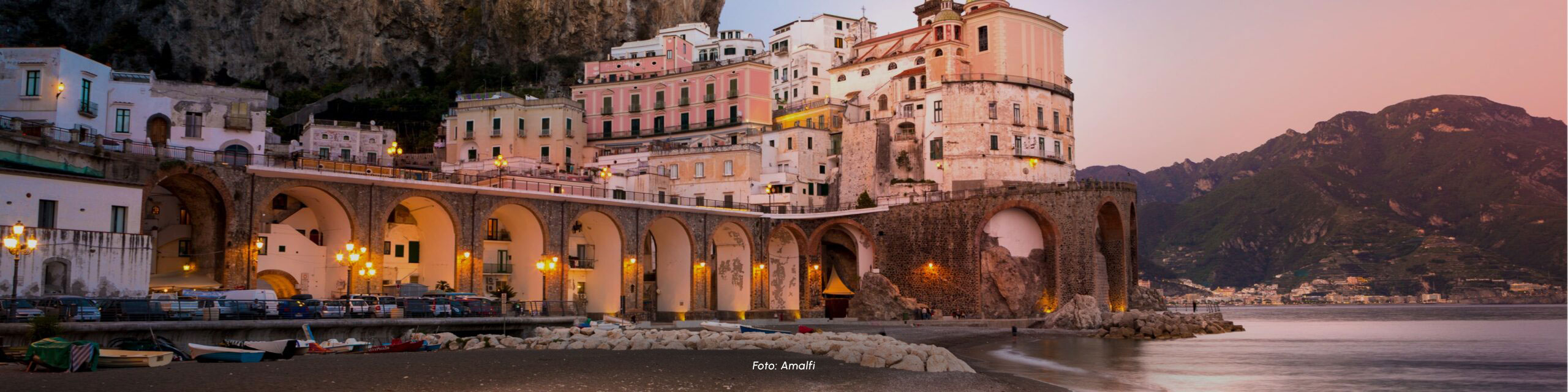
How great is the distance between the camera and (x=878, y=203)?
2534 inches

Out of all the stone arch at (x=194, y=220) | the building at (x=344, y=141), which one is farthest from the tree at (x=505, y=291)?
the building at (x=344, y=141)

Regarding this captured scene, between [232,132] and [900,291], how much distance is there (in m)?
33.3

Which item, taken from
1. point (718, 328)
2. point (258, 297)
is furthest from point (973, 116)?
point (258, 297)

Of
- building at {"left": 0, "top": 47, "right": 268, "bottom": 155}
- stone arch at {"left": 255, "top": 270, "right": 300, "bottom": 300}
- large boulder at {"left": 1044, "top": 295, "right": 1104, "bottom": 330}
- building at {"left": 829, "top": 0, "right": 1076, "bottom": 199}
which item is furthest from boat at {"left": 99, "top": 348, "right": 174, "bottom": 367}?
building at {"left": 829, "top": 0, "right": 1076, "bottom": 199}

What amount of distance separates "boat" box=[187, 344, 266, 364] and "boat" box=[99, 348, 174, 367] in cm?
113

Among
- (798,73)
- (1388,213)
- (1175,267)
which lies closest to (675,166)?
(798,73)

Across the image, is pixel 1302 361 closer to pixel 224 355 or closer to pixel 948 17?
pixel 224 355

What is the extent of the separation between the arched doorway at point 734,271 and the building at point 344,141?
66.7 feet

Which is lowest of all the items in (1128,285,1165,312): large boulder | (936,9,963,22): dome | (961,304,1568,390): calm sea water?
(961,304,1568,390): calm sea water

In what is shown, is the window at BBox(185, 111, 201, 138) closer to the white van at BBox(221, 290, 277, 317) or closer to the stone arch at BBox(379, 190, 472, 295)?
the stone arch at BBox(379, 190, 472, 295)

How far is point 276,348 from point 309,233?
851 inches

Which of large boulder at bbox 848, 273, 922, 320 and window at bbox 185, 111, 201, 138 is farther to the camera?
large boulder at bbox 848, 273, 922, 320

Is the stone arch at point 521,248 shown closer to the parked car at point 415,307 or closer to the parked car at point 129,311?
the parked car at point 415,307

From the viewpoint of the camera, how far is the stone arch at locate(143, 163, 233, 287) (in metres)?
38.3
